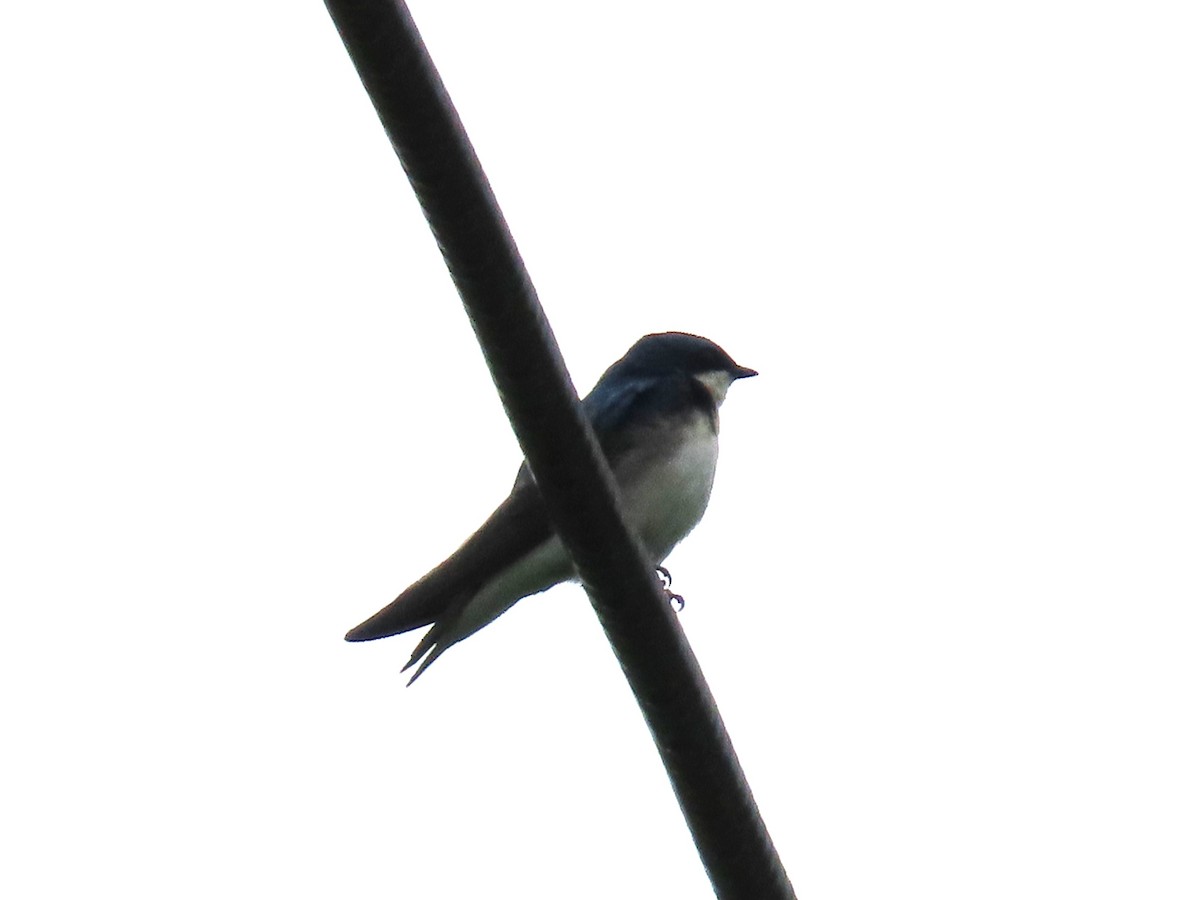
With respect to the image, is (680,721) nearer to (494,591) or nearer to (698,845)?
(698,845)

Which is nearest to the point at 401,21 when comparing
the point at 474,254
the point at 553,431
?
the point at 474,254

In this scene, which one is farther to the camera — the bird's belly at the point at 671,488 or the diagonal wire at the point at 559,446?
the bird's belly at the point at 671,488

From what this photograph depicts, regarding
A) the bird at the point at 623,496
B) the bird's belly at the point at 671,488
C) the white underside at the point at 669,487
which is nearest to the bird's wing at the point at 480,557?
the bird at the point at 623,496

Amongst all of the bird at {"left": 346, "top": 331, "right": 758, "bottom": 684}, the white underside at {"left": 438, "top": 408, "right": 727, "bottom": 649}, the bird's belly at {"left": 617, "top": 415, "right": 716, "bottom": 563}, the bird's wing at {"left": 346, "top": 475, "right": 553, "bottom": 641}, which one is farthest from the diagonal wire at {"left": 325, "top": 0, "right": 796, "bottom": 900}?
the bird's belly at {"left": 617, "top": 415, "right": 716, "bottom": 563}

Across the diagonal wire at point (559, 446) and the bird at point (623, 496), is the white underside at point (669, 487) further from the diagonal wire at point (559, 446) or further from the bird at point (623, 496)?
the diagonal wire at point (559, 446)

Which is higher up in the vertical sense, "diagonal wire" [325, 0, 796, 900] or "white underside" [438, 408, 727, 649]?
"white underside" [438, 408, 727, 649]

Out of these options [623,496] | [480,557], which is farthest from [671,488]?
[480,557]

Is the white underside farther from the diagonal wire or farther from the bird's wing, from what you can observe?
the diagonal wire

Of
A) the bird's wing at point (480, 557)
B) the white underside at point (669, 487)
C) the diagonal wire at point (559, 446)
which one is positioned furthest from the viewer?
the white underside at point (669, 487)
